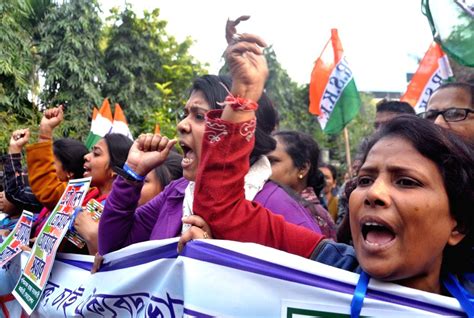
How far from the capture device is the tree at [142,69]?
19.4 m

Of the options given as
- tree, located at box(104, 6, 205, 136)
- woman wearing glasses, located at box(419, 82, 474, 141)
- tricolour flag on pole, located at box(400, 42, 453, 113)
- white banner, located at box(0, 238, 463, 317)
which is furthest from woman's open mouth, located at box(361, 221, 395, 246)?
tree, located at box(104, 6, 205, 136)

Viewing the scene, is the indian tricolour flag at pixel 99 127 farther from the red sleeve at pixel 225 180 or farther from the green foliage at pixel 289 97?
the green foliage at pixel 289 97

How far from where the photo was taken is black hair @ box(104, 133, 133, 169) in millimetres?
3803

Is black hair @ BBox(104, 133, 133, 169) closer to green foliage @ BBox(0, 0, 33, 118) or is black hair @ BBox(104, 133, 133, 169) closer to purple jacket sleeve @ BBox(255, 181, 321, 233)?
purple jacket sleeve @ BBox(255, 181, 321, 233)

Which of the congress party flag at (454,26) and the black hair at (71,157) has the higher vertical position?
the congress party flag at (454,26)

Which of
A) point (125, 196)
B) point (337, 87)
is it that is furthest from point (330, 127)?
point (125, 196)

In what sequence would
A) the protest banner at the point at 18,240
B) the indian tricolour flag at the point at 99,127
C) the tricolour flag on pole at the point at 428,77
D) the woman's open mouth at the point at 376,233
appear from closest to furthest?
the woman's open mouth at the point at 376,233 → the protest banner at the point at 18,240 → the indian tricolour flag at the point at 99,127 → the tricolour flag on pole at the point at 428,77

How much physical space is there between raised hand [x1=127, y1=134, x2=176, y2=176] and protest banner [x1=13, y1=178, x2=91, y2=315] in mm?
539

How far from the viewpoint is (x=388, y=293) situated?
1729mm

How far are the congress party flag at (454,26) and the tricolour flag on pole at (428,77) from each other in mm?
3922

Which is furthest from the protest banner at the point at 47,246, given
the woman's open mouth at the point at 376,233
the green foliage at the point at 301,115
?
the green foliage at the point at 301,115

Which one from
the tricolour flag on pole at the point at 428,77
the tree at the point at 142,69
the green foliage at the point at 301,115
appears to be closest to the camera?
the tricolour flag on pole at the point at 428,77

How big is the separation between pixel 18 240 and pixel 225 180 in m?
2.08

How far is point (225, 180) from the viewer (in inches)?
75.3
